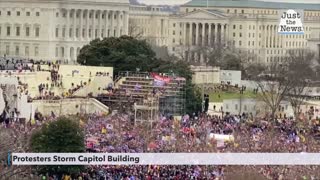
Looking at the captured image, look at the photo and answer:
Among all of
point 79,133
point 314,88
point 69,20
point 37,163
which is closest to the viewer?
point 37,163

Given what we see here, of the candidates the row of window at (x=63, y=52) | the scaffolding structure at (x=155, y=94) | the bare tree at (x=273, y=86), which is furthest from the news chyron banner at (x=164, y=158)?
the row of window at (x=63, y=52)

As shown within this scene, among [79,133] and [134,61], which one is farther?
[134,61]

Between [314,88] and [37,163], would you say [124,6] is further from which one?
[37,163]

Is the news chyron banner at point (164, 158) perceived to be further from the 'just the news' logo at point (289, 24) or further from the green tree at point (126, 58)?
the green tree at point (126, 58)

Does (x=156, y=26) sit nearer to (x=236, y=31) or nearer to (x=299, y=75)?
(x=236, y=31)

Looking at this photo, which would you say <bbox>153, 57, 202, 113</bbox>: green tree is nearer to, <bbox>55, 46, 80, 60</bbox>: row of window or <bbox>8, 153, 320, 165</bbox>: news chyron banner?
<bbox>8, 153, 320, 165</bbox>: news chyron banner

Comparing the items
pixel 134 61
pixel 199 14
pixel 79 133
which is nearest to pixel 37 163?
pixel 79 133

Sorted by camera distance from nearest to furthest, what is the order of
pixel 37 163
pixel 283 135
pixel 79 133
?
pixel 37 163, pixel 79 133, pixel 283 135
